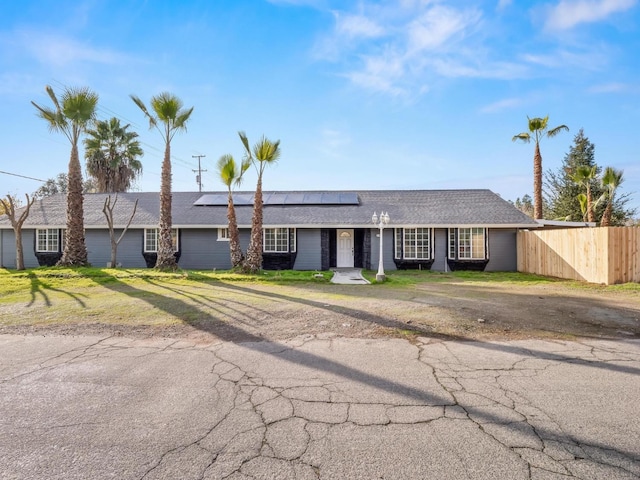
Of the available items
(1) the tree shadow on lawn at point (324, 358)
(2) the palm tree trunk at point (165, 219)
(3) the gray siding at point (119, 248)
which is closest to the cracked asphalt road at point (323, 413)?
(1) the tree shadow on lawn at point (324, 358)

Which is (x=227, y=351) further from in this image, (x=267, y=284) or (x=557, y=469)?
(x=267, y=284)

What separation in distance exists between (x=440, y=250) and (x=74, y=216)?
679 inches

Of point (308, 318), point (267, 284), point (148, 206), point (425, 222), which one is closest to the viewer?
point (308, 318)

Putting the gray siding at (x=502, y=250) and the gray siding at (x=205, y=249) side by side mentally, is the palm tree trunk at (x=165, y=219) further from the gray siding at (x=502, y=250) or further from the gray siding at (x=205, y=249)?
the gray siding at (x=502, y=250)

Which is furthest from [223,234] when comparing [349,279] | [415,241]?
[415,241]

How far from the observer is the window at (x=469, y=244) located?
53.9 ft

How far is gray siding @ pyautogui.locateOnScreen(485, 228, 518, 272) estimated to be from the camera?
16.4 meters

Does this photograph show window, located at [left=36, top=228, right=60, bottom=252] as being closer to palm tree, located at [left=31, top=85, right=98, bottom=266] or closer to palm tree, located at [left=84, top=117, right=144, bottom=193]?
palm tree, located at [left=31, top=85, right=98, bottom=266]

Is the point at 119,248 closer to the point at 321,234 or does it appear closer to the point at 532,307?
the point at 321,234

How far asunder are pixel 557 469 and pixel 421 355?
2377 millimetres

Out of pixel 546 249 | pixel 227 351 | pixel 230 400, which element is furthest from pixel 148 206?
pixel 546 249

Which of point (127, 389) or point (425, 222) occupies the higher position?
point (425, 222)

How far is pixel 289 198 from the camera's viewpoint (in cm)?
2012

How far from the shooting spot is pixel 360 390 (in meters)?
3.62
